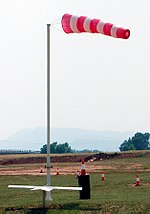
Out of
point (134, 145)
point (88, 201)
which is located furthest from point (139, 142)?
point (88, 201)

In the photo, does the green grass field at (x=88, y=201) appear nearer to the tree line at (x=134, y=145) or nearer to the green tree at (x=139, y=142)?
the tree line at (x=134, y=145)

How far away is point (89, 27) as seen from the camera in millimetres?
23531

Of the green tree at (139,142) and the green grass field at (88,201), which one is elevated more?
the green tree at (139,142)

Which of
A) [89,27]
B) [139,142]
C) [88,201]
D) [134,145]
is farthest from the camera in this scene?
[139,142]

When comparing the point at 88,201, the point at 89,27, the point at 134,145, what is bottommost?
the point at 88,201

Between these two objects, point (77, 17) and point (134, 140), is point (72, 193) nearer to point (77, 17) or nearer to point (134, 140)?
point (77, 17)

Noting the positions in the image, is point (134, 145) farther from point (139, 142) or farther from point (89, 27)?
point (89, 27)

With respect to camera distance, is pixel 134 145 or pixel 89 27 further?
pixel 134 145

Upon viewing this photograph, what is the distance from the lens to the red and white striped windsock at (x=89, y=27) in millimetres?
22703

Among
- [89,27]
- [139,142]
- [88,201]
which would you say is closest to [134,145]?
[139,142]

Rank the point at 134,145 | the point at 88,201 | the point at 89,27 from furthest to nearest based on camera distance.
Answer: the point at 134,145 < the point at 88,201 < the point at 89,27

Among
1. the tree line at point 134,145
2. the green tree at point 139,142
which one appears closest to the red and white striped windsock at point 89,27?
the tree line at point 134,145

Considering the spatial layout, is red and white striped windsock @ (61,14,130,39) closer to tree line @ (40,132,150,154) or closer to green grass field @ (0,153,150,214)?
green grass field @ (0,153,150,214)

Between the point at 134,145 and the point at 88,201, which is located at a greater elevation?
the point at 134,145
